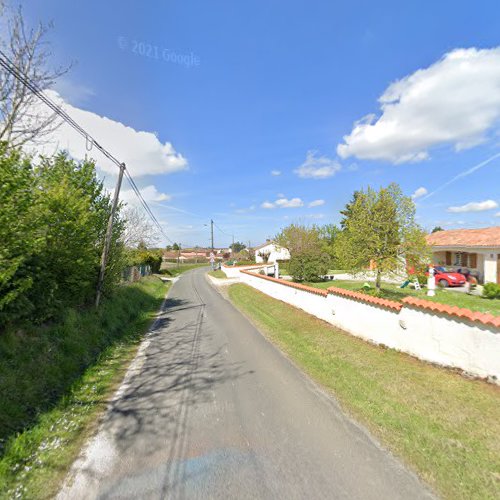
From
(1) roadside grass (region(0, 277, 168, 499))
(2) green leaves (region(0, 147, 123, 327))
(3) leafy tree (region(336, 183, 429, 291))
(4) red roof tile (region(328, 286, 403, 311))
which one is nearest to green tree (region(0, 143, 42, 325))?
(2) green leaves (region(0, 147, 123, 327))

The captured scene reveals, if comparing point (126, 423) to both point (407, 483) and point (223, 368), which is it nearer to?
point (223, 368)

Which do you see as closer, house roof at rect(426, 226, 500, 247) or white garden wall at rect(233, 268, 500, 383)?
white garden wall at rect(233, 268, 500, 383)

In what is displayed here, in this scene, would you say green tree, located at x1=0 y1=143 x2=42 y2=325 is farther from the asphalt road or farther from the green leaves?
the asphalt road

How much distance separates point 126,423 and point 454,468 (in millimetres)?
4191

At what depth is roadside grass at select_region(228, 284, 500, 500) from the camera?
3014mm

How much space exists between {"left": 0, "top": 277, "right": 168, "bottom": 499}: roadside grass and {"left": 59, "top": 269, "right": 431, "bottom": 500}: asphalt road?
293 mm

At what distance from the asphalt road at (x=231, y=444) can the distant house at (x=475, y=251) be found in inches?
586

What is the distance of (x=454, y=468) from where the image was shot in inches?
120

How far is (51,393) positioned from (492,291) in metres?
19.2

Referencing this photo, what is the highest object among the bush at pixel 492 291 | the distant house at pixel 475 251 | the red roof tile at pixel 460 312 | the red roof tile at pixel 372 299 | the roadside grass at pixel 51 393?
the distant house at pixel 475 251

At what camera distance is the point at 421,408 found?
4258mm

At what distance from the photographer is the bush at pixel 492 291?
14.8 metres

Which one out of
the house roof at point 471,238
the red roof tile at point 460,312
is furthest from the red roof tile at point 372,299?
the house roof at point 471,238

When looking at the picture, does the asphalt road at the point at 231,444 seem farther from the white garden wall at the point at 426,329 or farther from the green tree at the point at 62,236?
the green tree at the point at 62,236
